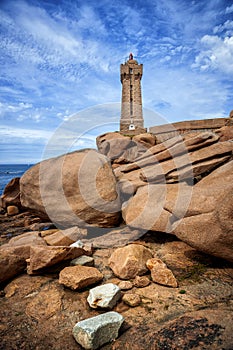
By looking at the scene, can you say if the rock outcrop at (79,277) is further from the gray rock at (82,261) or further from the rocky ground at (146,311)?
the gray rock at (82,261)

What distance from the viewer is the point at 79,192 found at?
6.63m

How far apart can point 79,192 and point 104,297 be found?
3.69 meters

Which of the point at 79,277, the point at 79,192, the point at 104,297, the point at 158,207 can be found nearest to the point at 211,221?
the point at 158,207

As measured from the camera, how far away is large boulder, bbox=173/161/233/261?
3.99m

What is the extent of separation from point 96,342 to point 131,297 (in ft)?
3.22

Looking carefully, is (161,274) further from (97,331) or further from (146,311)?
(97,331)

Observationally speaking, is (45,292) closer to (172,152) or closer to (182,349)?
(182,349)

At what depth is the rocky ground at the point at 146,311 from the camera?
2.67m

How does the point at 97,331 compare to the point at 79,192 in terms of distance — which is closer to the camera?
the point at 97,331

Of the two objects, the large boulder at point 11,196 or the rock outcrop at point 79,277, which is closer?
the rock outcrop at point 79,277

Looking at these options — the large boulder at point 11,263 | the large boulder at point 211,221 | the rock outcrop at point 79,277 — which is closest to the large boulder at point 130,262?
the rock outcrop at point 79,277

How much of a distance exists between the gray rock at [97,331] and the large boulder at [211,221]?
2.31m

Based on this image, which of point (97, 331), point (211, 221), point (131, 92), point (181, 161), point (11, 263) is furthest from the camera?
point (131, 92)

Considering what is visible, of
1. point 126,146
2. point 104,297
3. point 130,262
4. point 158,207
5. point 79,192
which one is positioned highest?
point 126,146
